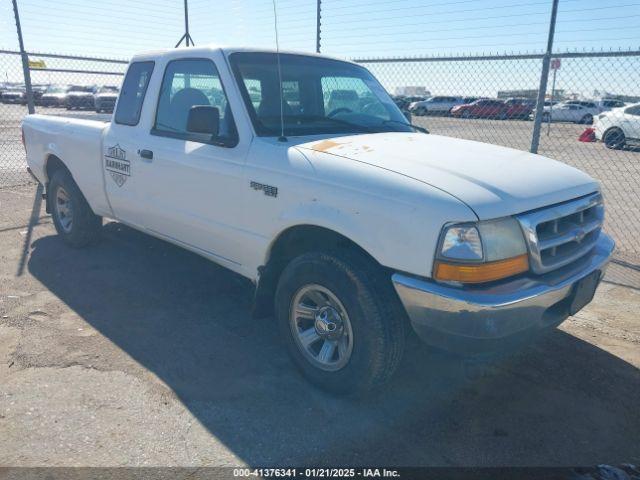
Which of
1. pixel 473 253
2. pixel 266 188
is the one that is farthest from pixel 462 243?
pixel 266 188

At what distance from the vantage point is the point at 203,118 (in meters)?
3.34

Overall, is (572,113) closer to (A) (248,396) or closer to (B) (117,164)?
(B) (117,164)

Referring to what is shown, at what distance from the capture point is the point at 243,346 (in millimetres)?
3807

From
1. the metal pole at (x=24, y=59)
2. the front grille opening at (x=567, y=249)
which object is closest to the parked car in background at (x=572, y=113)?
the metal pole at (x=24, y=59)

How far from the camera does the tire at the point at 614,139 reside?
53.0ft

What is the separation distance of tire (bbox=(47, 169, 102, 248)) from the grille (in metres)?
4.51

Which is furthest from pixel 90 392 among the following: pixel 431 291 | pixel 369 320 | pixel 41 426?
pixel 431 291

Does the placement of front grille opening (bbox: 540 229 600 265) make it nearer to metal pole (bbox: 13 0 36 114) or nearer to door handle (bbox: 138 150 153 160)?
door handle (bbox: 138 150 153 160)

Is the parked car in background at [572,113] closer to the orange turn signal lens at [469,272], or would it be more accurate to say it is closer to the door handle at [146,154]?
the door handle at [146,154]

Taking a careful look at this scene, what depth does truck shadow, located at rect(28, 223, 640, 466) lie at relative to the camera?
278cm

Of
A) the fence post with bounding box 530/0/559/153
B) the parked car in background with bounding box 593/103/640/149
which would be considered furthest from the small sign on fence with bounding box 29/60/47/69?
the parked car in background with bounding box 593/103/640/149

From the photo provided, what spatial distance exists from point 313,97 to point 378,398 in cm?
225

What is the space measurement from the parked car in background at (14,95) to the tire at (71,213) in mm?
24150

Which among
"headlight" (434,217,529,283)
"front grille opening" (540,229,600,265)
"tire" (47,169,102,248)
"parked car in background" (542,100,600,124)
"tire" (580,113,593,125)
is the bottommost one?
"tire" (580,113,593,125)
